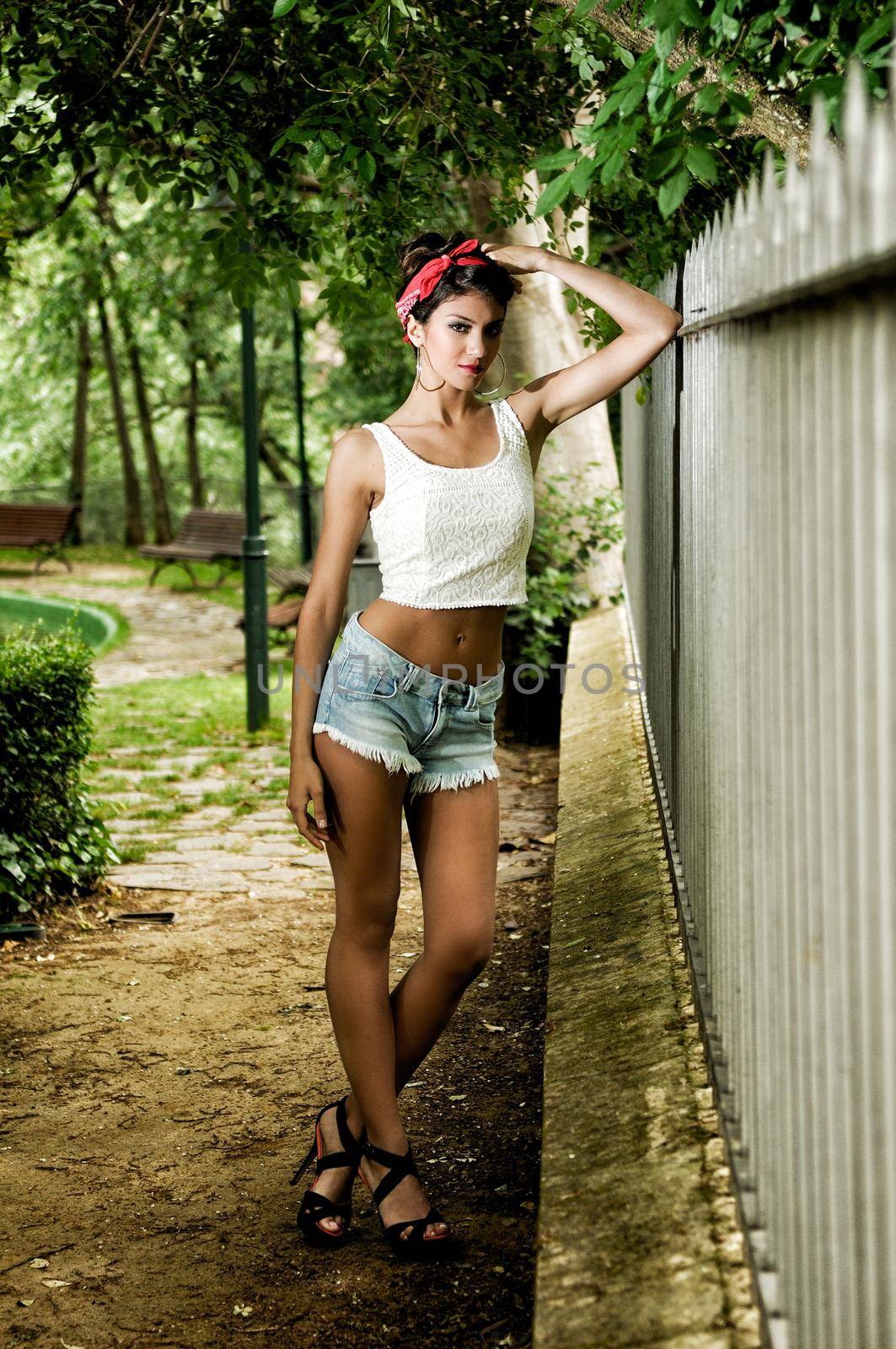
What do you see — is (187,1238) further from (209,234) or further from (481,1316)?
(209,234)

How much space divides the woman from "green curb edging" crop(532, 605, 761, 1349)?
392 millimetres

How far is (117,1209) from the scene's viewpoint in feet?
12.0

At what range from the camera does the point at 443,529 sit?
3195 millimetres

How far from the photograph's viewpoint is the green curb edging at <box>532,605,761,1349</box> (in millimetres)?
2154

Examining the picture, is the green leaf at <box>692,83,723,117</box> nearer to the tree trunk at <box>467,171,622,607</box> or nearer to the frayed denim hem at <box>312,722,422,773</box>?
the frayed denim hem at <box>312,722,422,773</box>

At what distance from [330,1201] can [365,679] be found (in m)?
1.24

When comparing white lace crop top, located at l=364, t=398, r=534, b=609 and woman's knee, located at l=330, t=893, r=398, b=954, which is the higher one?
white lace crop top, located at l=364, t=398, r=534, b=609

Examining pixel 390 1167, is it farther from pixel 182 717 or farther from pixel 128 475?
pixel 128 475

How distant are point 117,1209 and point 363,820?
1.28 metres

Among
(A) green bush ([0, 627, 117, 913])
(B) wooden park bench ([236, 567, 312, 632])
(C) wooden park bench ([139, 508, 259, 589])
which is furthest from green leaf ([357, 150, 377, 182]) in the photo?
(C) wooden park bench ([139, 508, 259, 589])

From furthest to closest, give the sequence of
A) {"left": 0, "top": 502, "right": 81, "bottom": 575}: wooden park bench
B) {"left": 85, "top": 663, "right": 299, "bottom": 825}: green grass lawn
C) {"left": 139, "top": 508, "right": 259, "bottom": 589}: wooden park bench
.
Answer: {"left": 0, "top": 502, "right": 81, "bottom": 575}: wooden park bench, {"left": 139, "top": 508, "right": 259, "bottom": 589}: wooden park bench, {"left": 85, "top": 663, "right": 299, "bottom": 825}: green grass lawn

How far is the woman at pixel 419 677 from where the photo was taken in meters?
3.22

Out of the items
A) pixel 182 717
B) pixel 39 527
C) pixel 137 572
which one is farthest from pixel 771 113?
pixel 39 527

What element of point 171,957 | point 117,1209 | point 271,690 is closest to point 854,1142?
point 117,1209
